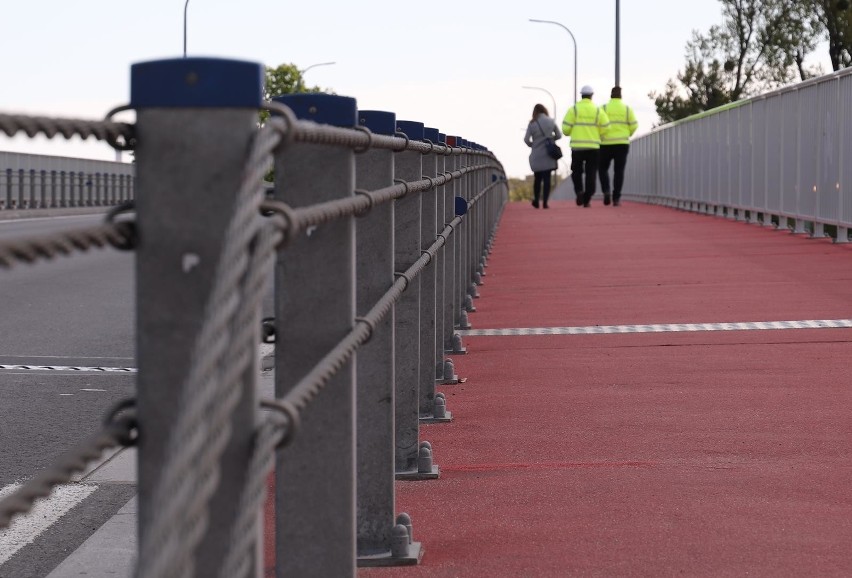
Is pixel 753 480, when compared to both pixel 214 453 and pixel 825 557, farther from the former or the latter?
pixel 214 453

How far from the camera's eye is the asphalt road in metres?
5.66

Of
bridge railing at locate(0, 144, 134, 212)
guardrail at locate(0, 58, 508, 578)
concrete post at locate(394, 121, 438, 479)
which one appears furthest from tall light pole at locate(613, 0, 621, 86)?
guardrail at locate(0, 58, 508, 578)

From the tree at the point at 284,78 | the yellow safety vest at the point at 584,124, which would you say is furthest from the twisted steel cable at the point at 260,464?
the tree at the point at 284,78

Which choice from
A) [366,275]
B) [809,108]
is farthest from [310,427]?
[809,108]

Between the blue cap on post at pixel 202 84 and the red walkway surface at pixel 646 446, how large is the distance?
2.33m

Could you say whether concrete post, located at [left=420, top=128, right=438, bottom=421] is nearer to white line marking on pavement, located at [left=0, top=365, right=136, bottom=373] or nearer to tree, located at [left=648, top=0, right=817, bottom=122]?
white line marking on pavement, located at [left=0, top=365, right=136, bottom=373]

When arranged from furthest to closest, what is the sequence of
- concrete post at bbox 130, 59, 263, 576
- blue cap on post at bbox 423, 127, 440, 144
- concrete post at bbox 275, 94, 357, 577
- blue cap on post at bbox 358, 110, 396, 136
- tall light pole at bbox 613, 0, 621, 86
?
tall light pole at bbox 613, 0, 621, 86 < blue cap on post at bbox 423, 127, 440, 144 < blue cap on post at bbox 358, 110, 396, 136 < concrete post at bbox 275, 94, 357, 577 < concrete post at bbox 130, 59, 263, 576

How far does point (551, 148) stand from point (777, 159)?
273 inches

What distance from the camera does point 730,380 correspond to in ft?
24.6

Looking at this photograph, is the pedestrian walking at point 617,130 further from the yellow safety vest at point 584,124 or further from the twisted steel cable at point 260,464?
the twisted steel cable at point 260,464

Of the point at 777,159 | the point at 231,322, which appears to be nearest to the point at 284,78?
the point at 777,159

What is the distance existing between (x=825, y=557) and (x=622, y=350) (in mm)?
4756

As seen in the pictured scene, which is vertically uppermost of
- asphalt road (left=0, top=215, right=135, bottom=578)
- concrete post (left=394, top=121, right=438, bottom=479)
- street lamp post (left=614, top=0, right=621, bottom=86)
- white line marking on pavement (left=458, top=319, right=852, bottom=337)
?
street lamp post (left=614, top=0, right=621, bottom=86)

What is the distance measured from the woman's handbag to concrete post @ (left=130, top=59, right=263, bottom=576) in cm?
2572
